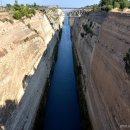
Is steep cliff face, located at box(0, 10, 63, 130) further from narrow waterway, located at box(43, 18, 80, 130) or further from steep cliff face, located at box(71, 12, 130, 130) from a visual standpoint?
steep cliff face, located at box(71, 12, 130, 130)

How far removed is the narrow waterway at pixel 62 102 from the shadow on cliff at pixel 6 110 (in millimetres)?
5562

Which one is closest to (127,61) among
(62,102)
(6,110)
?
(6,110)

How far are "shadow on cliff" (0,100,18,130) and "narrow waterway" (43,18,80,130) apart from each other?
5562mm

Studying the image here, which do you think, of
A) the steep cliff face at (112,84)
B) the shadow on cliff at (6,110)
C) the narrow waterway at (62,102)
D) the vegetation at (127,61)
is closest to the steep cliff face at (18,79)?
the shadow on cliff at (6,110)

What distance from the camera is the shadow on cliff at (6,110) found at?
15244mm

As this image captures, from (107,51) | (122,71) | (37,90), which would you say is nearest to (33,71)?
(37,90)

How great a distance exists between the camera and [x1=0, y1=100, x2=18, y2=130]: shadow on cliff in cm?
1524

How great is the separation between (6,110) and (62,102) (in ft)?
39.2

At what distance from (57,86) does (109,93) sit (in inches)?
636

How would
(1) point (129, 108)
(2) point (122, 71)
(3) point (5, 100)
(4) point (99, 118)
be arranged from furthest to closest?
(4) point (99, 118)
(3) point (5, 100)
(2) point (122, 71)
(1) point (129, 108)

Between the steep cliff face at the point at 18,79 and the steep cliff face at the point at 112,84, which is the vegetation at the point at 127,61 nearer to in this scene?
the steep cliff face at the point at 112,84

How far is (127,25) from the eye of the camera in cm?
1798

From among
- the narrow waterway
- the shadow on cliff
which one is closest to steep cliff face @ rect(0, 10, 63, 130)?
the shadow on cliff

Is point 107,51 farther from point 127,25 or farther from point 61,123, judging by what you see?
point 61,123
